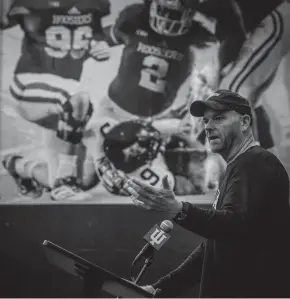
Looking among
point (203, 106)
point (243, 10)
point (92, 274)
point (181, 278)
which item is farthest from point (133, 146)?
point (92, 274)

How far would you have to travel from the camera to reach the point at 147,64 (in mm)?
3709

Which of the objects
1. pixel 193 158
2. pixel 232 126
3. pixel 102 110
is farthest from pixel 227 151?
pixel 102 110

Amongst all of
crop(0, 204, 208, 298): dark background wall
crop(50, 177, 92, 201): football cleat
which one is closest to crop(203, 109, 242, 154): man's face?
crop(0, 204, 208, 298): dark background wall

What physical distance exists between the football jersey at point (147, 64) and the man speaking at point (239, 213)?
200 centimetres

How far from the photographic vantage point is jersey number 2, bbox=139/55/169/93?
3680 mm

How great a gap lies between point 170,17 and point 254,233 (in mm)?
2613

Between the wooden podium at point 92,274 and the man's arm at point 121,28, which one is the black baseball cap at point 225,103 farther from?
the man's arm at point 121,28

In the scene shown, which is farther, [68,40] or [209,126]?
[68,40]

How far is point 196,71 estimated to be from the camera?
12.0 ft

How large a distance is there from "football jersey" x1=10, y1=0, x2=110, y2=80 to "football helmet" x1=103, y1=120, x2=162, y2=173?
2.31ft

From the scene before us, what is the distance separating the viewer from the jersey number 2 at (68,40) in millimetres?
3713

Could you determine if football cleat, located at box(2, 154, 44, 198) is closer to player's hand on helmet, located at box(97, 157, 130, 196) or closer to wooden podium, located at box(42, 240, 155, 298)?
player's hand on helmet, located at box(97, 157, 130, 196)

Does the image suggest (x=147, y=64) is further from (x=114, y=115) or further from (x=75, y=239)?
(x=75, y=239)

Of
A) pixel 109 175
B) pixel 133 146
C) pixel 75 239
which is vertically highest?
pixel 133 146
